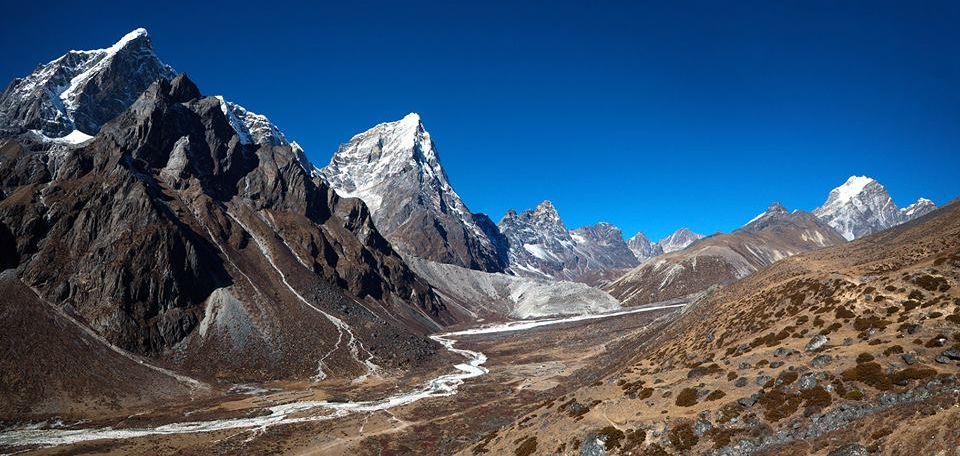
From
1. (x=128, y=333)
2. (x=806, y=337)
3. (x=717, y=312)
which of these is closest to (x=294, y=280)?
(x=128, y=333)

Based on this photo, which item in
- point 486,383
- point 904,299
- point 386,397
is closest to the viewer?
point 904,299

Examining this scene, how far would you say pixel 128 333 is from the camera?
12562 centimetres

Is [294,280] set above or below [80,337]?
above

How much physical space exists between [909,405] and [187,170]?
213 meters

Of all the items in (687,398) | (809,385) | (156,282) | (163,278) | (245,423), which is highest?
(163,278)

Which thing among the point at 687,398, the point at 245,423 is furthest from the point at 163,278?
the point at 687,398

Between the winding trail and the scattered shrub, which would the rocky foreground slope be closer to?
the winding trail

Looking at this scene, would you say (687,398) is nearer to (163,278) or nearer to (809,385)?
(809,385)

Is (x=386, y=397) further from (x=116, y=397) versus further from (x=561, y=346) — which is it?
(x=561, y=346)

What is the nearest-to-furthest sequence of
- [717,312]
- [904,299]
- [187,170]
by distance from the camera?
[904,299], [717,312], [187,170]

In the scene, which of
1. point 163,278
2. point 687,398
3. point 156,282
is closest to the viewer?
point 687,398

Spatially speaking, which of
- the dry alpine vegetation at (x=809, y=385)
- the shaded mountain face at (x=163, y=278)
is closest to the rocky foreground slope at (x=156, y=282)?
the shaded mountain face at (x=163, y=278)

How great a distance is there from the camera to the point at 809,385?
3994 cm

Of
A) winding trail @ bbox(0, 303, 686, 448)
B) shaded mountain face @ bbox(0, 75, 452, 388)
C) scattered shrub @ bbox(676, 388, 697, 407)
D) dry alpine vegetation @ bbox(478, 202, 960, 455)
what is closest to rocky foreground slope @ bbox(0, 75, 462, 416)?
shaded mountain face @ bbox(0, 75, 452, 388)
